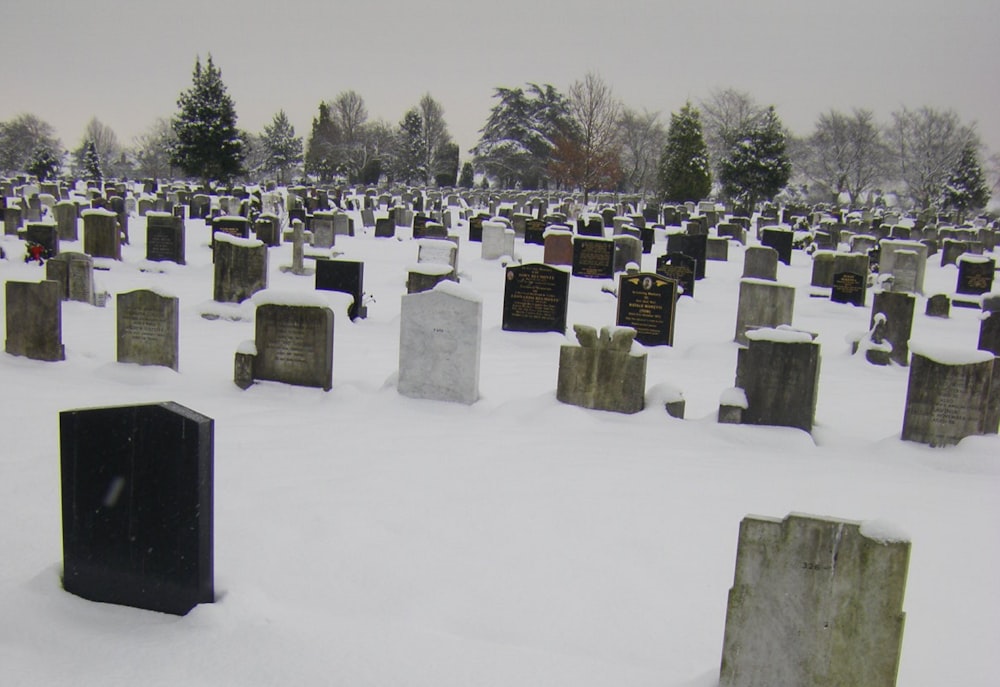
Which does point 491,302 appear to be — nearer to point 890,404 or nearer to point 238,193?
point 890,404

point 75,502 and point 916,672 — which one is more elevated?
point 75,502

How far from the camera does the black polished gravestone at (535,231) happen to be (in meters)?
27.2

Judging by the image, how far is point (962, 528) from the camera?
567 centimetres

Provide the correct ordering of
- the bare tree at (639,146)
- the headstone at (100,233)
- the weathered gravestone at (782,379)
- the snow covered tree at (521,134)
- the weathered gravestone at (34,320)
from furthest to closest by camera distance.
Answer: the snow covered tree at (521,134)
the bare tree at (639,146)
the headstone at (100,233)
the weathered gravestone at (34,320)
the weathered gravestone at (782,379)

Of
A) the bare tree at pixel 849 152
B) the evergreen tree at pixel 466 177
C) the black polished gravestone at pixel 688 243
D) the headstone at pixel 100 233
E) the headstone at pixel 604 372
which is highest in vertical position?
the bare tree at pixel 849 152

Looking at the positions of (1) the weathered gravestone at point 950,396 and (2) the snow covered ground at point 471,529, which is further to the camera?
(1) the weathered gravestone at point 950,396

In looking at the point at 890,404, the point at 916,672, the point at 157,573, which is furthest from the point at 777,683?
the point at 890,404

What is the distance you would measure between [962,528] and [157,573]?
486cm

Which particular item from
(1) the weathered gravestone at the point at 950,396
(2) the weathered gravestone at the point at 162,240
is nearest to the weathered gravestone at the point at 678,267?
(1) the weathered gravestone at the point at 950,396

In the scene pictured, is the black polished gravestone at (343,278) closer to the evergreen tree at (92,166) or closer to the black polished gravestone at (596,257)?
the black polished gravestone at (596,257)

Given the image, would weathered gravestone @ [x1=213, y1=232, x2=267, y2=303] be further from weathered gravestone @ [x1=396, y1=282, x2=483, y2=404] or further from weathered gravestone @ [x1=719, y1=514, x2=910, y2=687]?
weathered gravestone @ [x1=719, y1=514, x2=910, y2=687]

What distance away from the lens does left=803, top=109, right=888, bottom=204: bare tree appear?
62.0 metres

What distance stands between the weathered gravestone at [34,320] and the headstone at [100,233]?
10.1m

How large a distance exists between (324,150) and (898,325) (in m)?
65.2
